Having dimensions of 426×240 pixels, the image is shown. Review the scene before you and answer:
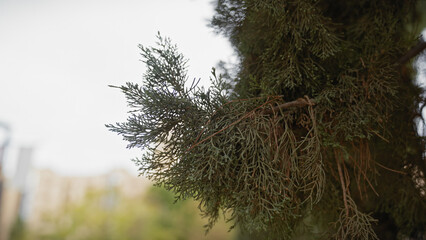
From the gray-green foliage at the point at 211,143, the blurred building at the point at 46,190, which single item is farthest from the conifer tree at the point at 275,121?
the blurred building at the point at 46,190

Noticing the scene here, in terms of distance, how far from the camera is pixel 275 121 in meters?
1.79

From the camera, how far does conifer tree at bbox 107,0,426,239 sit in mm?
1638

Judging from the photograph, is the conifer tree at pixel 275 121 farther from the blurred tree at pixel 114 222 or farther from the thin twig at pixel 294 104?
the blurred tree at pixel 114 222

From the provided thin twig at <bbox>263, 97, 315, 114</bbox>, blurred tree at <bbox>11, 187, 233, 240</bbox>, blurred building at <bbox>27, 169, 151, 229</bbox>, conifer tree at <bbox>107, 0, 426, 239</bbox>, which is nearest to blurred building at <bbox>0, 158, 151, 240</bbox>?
blurred building at <bbox>27, 169, 151, 229</bbox>

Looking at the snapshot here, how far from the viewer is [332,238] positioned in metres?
1.90

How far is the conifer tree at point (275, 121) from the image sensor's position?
1638 mm

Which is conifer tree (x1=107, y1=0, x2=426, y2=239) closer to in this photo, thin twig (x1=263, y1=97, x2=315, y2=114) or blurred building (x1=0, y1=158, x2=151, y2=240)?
thin twig (x1=263, y1=97, x2=315, y2=114)

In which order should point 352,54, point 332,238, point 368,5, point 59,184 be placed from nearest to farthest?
point 332,238, point 352,54, point 368,5, point 59,184

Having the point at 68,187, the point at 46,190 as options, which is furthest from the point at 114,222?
the point at 46,190

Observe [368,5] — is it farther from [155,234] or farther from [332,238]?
[155,234]

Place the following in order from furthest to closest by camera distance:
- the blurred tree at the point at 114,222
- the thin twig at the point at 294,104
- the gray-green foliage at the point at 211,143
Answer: the blurred tree at the point at 114,222
the thin twig at the point at 294,104
the gray-green foliage at the point at 211,143

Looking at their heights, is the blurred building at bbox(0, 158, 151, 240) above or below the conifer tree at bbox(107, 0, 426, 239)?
above

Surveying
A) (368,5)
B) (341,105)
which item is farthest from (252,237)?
(368,5)

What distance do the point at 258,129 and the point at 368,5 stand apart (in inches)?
64.5
